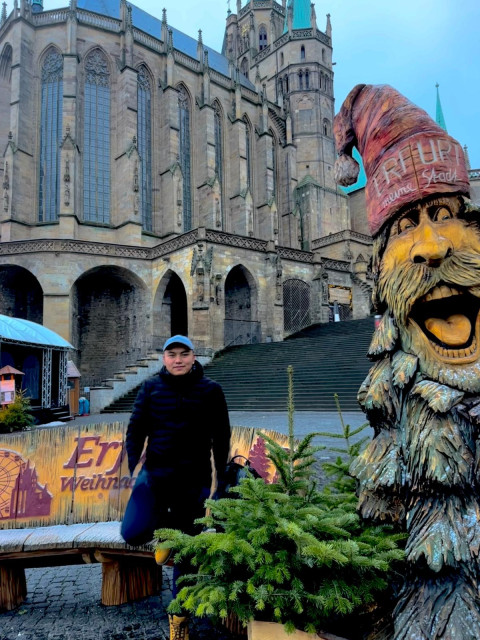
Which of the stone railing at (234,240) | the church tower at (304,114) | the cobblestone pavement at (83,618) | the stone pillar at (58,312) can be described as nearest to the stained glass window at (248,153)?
the church tower at (304,114)

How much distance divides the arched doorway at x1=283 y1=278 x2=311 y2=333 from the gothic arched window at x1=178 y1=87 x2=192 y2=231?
8835 mm

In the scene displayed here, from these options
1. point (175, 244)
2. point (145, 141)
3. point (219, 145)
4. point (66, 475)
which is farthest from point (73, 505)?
point (219, 145)

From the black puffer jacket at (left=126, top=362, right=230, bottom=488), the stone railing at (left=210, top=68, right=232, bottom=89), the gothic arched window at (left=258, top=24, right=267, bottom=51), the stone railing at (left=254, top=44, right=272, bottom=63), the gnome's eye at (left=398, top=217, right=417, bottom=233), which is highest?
the gothic arched window at (left=258, top=24, right=267, bottom=51)

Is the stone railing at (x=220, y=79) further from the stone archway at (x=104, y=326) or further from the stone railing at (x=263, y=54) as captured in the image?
the stone archway at (x=104, y=326)

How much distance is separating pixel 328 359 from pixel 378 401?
12.8 metres

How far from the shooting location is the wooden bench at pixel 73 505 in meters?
2.83

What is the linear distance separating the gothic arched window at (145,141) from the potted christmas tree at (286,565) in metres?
25.5

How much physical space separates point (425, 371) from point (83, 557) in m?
2.54

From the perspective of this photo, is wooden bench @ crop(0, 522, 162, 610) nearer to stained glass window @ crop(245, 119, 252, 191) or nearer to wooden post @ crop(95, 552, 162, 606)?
wooden post @ crop(95, 552, 162, 606)

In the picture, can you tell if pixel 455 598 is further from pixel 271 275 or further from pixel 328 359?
pixel 271 275

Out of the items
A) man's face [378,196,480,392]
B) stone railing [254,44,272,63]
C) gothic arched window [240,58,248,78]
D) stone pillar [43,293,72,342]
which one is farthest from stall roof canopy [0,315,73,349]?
gothic arched window [240,58,248,78]

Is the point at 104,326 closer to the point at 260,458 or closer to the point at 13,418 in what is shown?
the point at 13,418

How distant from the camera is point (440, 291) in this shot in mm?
1618

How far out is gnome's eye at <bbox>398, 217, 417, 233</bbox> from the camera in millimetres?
1780
